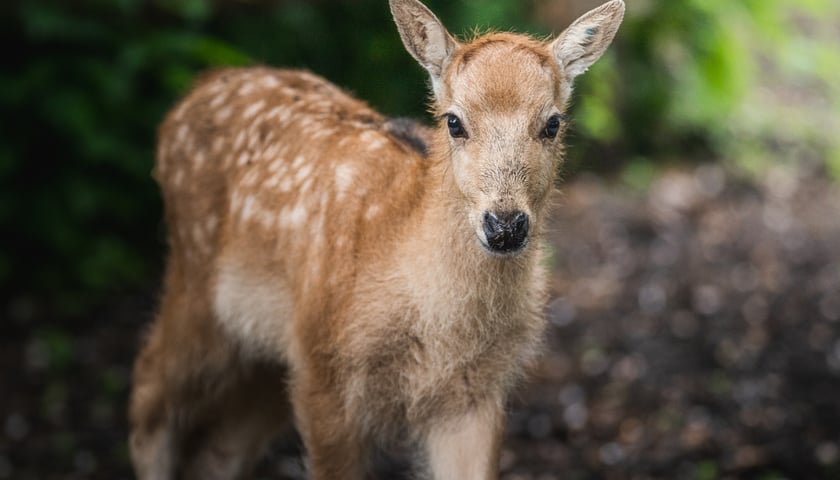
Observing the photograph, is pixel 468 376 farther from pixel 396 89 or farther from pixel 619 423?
pixel 396 89

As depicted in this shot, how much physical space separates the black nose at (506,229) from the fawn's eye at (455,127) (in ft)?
1.26

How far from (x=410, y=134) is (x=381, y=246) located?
2.31ft

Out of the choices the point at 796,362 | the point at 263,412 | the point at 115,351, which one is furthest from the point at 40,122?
the point at 796,362

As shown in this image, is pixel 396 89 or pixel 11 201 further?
pixel 396 89

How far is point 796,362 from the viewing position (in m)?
7.09

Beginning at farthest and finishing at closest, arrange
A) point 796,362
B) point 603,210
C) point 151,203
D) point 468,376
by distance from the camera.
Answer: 1. point 603,210
2. point 151,203
3. point 796,362
4. point 468,376

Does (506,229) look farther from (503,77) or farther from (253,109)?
(253,109)

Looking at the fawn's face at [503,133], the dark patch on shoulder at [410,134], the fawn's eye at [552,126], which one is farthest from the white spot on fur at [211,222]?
the fawn's eye at [552,126]

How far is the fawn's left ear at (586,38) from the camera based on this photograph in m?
4.38

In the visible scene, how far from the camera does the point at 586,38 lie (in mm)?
4422

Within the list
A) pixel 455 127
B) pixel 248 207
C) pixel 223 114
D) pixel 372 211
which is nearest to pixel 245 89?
pixel 223 114

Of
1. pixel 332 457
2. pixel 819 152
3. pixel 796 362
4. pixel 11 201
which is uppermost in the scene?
pixel 332 457

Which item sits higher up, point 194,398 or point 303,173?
point 303,173

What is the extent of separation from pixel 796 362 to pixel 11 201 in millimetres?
5048
